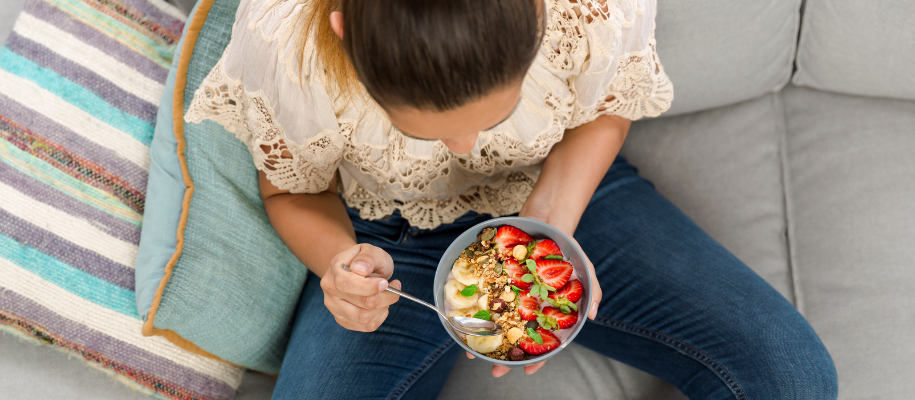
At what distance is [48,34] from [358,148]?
695 millimetres

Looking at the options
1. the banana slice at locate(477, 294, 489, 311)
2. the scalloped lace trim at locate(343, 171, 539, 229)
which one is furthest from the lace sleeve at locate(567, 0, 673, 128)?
the banana slice at locate(477, 294, 489, 311)

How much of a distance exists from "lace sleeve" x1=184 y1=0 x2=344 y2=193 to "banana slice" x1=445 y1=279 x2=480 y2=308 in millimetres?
309

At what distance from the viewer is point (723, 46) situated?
1203 millimetres

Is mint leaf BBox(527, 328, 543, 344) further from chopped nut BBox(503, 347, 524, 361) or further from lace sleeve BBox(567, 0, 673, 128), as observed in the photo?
lace sleeve BBox(567, 0, 673, 128)

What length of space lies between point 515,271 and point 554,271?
0.18 ft

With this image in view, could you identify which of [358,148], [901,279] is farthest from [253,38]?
[901,279]

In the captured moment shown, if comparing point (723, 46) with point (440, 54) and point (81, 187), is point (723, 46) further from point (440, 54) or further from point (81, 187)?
point (81, 187)

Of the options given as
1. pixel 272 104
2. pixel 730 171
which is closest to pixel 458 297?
pixel 272 104

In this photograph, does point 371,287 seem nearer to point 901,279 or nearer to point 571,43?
point 571,43

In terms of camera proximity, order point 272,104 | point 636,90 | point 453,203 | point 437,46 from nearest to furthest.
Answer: point 437,46 < point 272,104 < point 636,90 < point 453,203

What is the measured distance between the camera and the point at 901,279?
3.67 ft

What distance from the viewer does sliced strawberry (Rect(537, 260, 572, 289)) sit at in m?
0.75

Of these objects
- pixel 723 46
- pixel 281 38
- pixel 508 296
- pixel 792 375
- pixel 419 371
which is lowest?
pixel 419 371

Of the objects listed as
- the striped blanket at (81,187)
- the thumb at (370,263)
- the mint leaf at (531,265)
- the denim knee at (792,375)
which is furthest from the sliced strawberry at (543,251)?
the striped blanket at (81,187)
